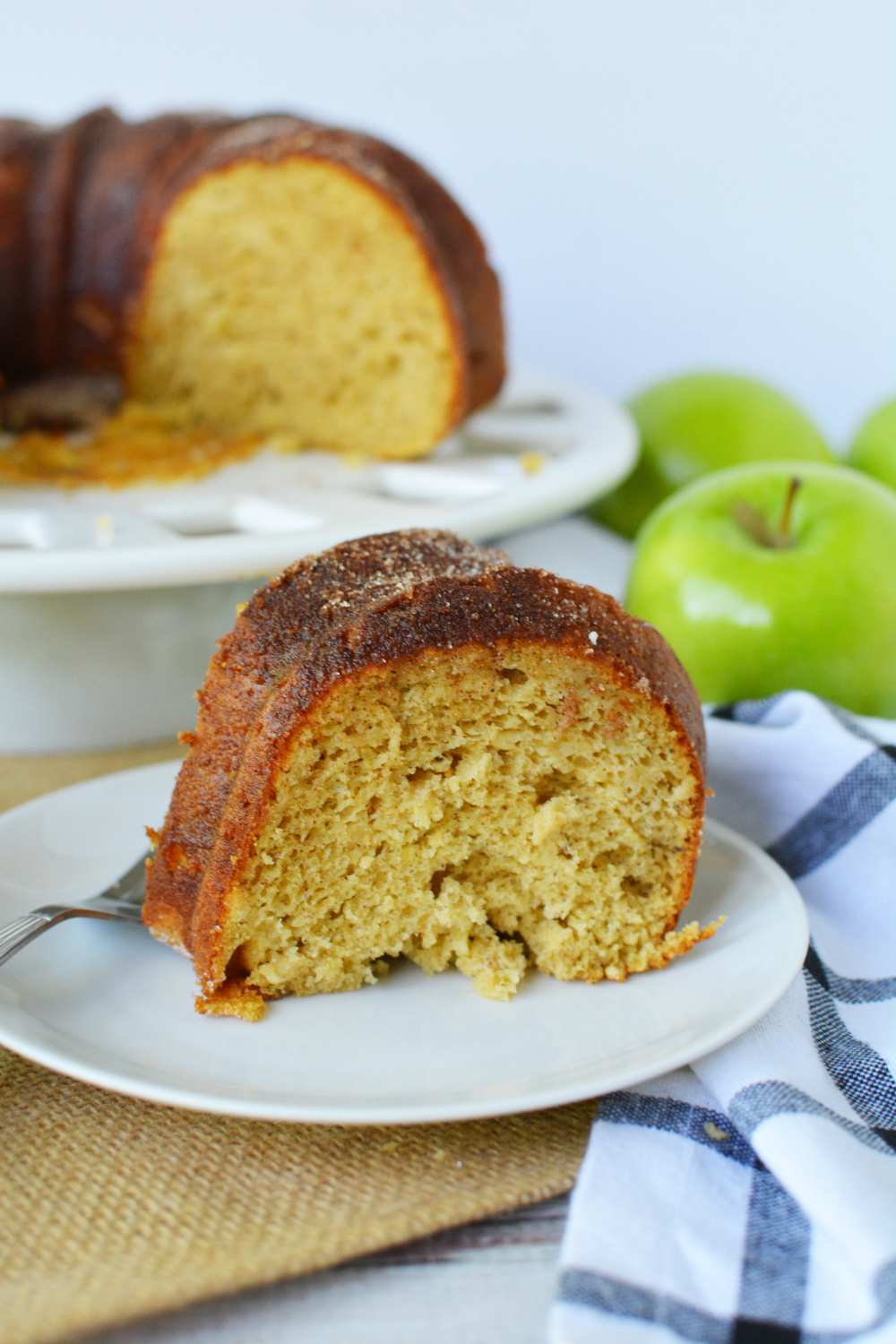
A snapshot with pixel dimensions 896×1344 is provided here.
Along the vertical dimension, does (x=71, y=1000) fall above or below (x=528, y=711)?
below

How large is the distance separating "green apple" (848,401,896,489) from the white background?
31.3 inches

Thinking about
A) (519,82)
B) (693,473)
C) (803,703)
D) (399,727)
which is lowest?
(693,473)

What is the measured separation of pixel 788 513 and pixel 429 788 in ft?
2.50

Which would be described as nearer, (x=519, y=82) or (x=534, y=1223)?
(x=534, y=1223)

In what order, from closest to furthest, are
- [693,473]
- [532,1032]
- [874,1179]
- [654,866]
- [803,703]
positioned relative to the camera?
1. [874,1179]
2. [532,1032]
3. [654,866]
4. [803,703]
5. [693,473]

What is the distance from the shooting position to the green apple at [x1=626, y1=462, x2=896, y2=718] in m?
1.58

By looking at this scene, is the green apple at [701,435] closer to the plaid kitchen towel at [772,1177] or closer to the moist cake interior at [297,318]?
the moist cake interior at [297,318]

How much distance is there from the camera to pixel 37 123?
96.5 inches

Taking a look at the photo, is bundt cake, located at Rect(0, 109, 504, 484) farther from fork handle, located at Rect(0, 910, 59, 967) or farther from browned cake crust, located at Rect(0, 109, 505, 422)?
fork handle, located at Rect(0, 910, 59, 967)

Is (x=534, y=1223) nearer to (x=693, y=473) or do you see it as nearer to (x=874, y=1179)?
(x=874, y=1179)

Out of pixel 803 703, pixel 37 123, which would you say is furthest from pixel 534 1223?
pixel 37 123

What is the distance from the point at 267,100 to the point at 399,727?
270 cm

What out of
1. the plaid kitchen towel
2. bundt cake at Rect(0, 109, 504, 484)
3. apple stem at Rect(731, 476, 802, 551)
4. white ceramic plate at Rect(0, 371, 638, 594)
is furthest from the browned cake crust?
the plaid kitchen towel

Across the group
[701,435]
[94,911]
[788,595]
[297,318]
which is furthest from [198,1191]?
[701,435]
